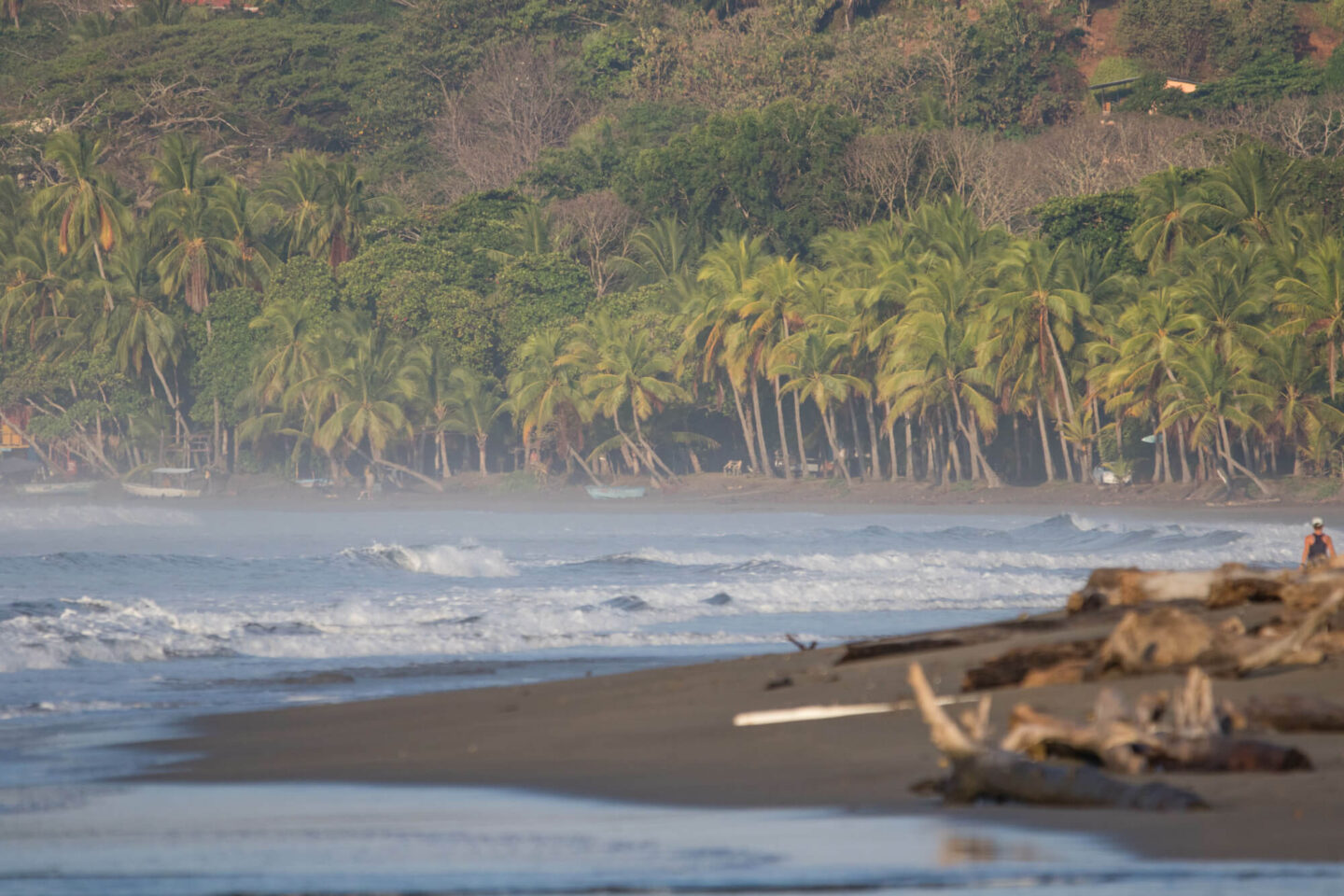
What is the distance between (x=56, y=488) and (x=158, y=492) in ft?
17.5

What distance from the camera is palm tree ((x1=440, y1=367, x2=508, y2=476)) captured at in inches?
2447

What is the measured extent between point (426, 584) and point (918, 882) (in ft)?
61.7

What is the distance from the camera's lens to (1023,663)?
27.0ft

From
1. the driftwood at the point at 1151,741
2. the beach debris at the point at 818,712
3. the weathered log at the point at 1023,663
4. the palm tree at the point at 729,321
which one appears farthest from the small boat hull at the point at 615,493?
the driftwood at the point at 1151,741

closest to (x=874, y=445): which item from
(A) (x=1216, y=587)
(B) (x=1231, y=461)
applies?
(B) (x=1231, y=461)

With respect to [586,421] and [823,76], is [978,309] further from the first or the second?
[823,76]

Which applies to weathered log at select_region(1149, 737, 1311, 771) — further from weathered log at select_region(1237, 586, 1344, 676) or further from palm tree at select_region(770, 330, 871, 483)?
palm tree at select_region(770, 330, 871, 483)

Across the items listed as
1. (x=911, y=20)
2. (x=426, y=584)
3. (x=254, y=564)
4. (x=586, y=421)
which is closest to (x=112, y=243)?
(x=586, y=421)

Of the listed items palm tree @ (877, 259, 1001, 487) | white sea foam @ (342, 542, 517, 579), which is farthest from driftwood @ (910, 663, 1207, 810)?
palm tree @ (877, 259, 1001, 487)

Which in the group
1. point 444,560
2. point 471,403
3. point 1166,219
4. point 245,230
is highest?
point 245,230

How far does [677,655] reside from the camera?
47.1ft

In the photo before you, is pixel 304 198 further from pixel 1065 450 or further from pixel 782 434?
pixel 1065 450

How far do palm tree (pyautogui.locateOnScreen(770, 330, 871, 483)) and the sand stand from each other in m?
43.0

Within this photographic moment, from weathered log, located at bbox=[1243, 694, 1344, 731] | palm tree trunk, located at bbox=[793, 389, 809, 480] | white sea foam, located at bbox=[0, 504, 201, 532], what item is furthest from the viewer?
palm tree trunk, located at bbox=[793, 389, 809, 480]
